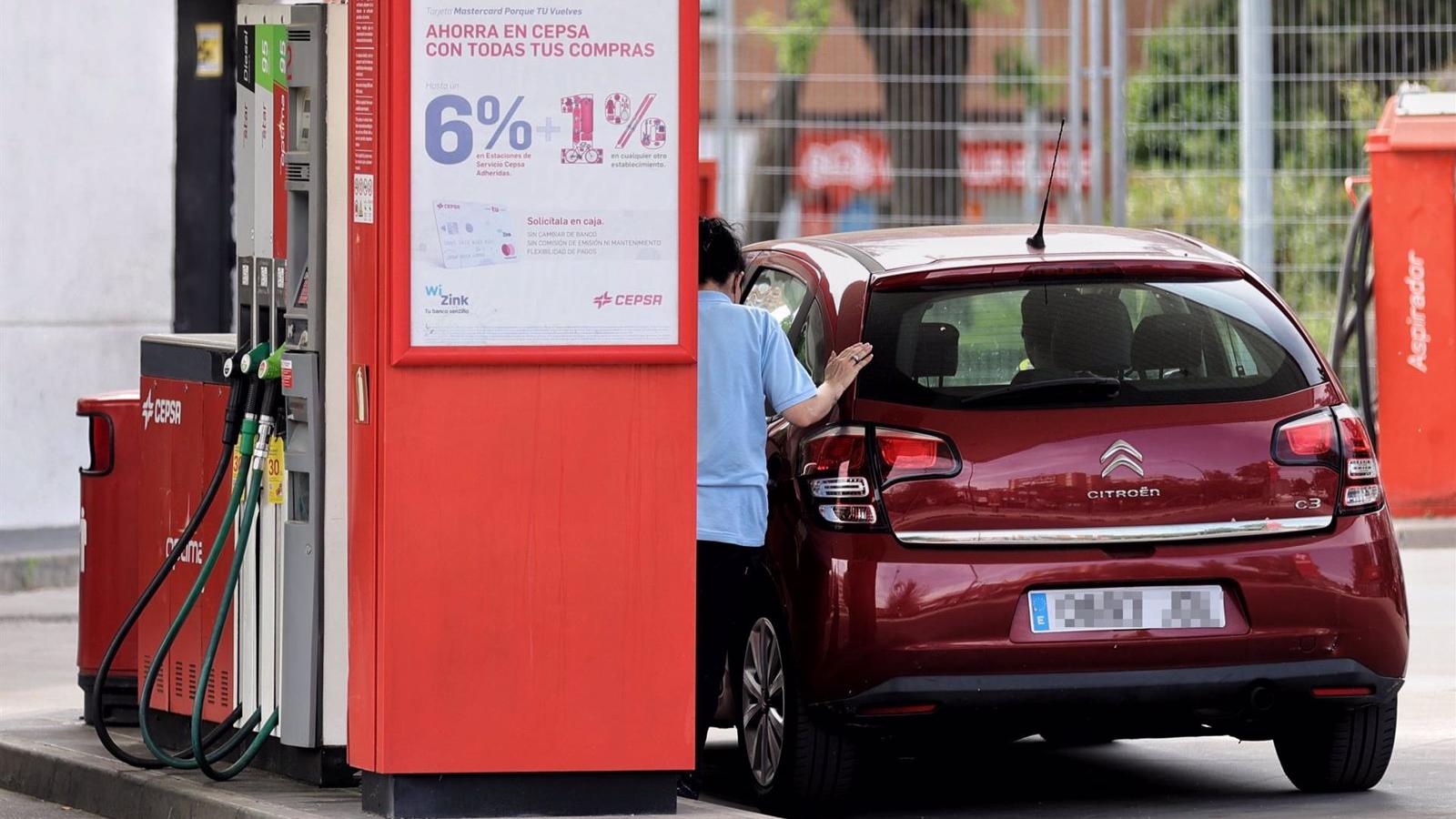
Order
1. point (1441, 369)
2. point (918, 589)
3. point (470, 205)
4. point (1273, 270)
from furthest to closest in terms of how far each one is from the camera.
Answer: point (1273, 270), point (1441, 369), point (918, 589), point (470, 205)

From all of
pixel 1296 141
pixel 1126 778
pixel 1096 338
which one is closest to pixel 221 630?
pixel 1096 338

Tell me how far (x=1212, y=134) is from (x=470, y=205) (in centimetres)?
1169

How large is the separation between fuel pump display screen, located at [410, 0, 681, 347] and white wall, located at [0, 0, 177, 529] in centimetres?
951

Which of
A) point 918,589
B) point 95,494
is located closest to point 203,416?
point 95,494

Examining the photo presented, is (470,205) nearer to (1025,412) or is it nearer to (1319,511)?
(1025,412)

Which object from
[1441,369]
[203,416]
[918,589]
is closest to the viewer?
[918,589]

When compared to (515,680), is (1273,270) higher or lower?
higher

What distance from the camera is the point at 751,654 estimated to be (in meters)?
7.26

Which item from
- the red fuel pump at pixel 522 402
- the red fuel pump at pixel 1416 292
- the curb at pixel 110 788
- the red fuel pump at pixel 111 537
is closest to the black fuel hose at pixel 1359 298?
the red fuel pump at pixel 1416 292

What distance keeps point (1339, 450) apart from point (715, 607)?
1.71 meters

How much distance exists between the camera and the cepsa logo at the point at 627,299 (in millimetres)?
5926

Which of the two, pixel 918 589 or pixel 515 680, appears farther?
pixel 918 589

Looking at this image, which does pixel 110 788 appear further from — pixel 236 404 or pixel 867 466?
pixel 867 466

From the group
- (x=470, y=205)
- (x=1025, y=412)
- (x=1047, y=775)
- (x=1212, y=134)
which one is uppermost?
(x=1212, y=134)
